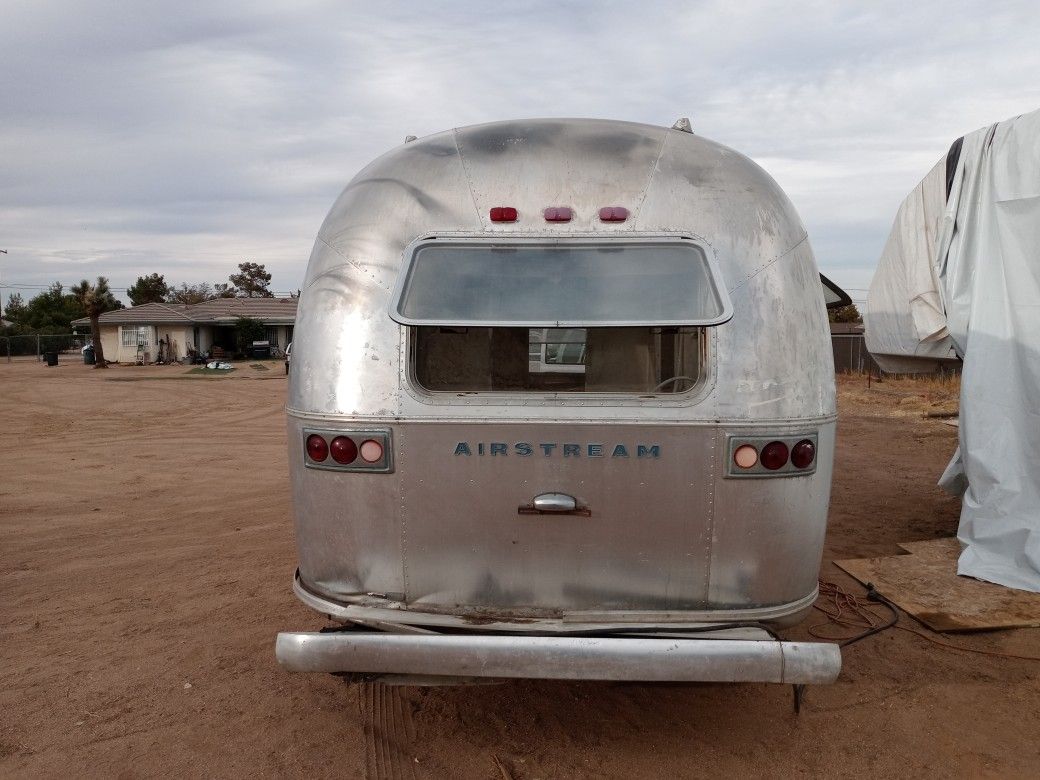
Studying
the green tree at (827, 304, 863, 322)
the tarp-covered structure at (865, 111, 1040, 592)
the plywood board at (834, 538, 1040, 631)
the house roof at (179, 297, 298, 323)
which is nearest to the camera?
the plywood board at (834, 538, 1040, 631)

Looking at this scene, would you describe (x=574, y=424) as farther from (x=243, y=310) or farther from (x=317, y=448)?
(x=243, y=310)

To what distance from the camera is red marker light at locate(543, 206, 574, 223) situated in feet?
10.3

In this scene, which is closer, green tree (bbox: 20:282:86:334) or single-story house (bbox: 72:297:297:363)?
single-story house (bbox: 72:297:297:363)

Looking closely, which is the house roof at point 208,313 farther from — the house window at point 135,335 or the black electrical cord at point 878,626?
the black electrical cord at point 878,626

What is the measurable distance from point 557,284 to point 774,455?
1.07m

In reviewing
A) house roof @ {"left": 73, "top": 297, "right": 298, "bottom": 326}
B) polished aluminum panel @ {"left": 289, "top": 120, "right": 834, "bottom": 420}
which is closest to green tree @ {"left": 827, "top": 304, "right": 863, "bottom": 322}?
house roof @ {"left": 73, "top": 297, "right": 298, "bottom": 326}

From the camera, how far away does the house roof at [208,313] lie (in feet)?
127

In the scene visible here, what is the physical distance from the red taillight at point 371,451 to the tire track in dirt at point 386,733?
1262mm

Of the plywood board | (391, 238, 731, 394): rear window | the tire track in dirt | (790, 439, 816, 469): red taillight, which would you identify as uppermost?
(391, 238, 731, 394): rear window

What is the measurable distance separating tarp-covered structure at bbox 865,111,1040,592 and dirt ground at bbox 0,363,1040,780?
1.00 metres

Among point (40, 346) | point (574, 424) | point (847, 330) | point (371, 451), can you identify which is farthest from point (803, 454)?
point (40, 346)

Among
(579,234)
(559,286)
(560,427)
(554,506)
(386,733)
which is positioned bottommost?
(386,733)

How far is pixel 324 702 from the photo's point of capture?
3891 mm

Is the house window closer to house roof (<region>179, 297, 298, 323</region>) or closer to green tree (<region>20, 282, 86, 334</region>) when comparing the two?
house roof (<region>179, 297, 298, 323</region>)
